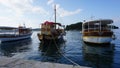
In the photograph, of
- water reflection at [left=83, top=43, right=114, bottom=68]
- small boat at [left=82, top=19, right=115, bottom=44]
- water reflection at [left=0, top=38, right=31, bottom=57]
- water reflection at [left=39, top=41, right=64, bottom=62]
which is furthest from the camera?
small boat at [left=82, top=19, right=115, bottom=44]

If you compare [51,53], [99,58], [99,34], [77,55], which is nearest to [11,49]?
[51,53]

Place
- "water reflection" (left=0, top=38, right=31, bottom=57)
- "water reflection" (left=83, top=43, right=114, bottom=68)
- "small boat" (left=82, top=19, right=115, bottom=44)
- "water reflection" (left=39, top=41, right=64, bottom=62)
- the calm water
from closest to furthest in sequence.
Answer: "water reflection" (left=83, top=43, right=114, bottom=68)
the calm water
"water reflection" (left=39, top=41, right=64, bottom=62)
"water reflection" (left=0, top=38, right=31, bottom=57)
"small boat" (left=82, top=19, right=115, bottom=44)

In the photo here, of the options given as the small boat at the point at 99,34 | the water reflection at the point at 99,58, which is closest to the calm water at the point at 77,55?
the water reflection at the point at 99,58

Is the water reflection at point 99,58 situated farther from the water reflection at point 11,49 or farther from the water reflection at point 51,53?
the water reflection at point 11,49

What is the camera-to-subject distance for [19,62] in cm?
765

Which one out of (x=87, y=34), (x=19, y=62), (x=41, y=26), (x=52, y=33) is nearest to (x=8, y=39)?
(x=41, y=26)

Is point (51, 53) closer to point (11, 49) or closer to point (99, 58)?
point (99, 58)

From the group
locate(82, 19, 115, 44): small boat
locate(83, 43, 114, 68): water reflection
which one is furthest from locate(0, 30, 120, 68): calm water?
locate(82, 19, 115, 44): small boat

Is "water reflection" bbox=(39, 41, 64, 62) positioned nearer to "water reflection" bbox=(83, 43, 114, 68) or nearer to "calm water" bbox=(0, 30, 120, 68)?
"calm water" bbox=(0, 30, 120, 68)

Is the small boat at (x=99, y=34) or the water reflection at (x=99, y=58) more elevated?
the small boat at (x=99, y=34)

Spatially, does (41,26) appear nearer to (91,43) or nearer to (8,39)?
(8,39)

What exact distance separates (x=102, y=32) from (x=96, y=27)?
3.49 meters

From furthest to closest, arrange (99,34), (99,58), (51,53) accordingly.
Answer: (99,34) → (51,53) → (99,58)

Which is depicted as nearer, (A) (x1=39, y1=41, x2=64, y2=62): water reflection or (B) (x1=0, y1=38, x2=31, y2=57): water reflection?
(A) (x1=39, y1=41, x2=64, y2=62): water reflection
